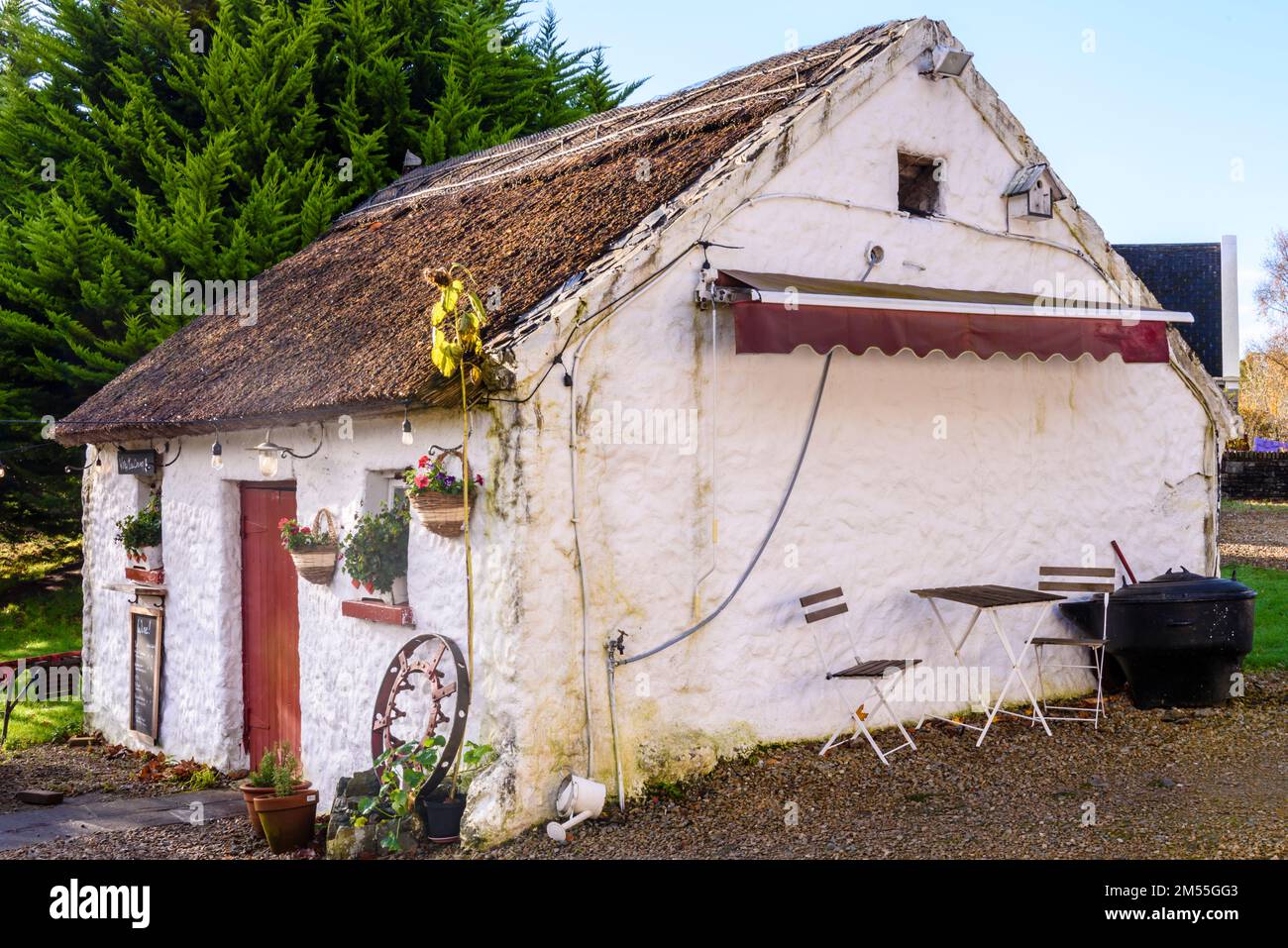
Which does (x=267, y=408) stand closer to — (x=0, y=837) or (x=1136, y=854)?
(x=0, y=837)

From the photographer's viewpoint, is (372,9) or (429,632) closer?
(429,632)

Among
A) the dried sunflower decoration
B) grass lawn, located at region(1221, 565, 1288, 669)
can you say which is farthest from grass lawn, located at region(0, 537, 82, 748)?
grass lawn, located at region(1221, 565, 1288, 669)

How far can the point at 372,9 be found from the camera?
56.9 feet

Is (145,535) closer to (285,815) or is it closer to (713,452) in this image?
(285,815)

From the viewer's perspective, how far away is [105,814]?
873cm

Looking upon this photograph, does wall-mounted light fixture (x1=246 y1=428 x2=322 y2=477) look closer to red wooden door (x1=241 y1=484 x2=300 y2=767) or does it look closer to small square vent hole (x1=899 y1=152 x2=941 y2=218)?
red wooden door (x1=241 y1=484 x2=300 y2=767)

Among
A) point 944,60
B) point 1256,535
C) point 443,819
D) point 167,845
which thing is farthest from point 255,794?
point 1256,535

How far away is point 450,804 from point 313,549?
7.35 feet

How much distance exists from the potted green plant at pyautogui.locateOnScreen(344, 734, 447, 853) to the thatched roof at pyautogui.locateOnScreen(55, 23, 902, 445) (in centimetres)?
190

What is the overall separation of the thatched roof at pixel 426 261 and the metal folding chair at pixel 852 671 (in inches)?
97.5

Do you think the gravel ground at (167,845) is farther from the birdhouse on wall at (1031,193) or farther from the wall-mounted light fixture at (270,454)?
the birdhouse on wall at (1031,193)

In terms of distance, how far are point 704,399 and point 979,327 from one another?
1739 millimetres

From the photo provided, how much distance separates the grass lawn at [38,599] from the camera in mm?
15875

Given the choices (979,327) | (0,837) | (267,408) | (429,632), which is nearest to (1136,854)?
(979,327)
